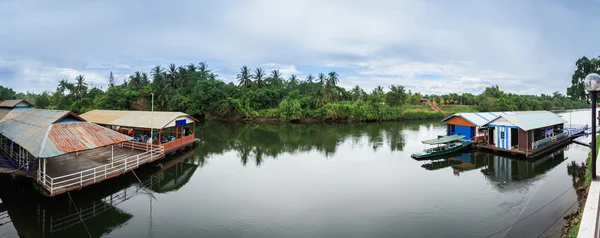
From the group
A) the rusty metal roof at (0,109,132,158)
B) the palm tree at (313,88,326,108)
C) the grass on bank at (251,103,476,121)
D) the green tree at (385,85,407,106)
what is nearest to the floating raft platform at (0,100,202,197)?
the rusty metal roof at (0,109,132,158)

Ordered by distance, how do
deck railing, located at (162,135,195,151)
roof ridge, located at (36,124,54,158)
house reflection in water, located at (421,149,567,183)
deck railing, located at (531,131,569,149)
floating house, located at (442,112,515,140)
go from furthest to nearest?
floating house, located at (442,112,515,140) → deck railing, located at (531,131,569,149) → deck railing, located at (162,135,195,151) → house reflection in water, located at (421,149,567,183) → roof ridge, located at (36,124,54,158)

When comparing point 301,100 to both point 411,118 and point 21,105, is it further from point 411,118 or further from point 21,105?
point 21,105

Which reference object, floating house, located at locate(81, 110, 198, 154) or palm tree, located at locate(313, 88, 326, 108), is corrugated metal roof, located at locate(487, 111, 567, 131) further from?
palm tree, located at locate(313, 88, 326, 108)

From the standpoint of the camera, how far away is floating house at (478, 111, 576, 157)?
64.4 ft

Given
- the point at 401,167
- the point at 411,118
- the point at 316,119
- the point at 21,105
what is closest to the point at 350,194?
the point at 401,167

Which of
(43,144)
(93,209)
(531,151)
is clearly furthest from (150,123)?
(531,151)

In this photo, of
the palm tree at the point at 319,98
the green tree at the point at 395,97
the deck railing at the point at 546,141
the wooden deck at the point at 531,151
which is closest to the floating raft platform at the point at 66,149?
the wooden deck at the point at 531,151

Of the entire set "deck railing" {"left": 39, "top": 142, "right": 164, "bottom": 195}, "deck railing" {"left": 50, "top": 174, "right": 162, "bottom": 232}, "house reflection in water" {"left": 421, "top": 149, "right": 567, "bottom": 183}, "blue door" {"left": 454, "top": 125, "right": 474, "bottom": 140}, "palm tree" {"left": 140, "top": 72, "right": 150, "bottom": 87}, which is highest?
"palm tree" {"left": 140, "top": 72, "right": 150, "bottom": 87}

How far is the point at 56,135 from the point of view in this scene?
1231 centimetres

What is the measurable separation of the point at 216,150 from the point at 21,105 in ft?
65.5

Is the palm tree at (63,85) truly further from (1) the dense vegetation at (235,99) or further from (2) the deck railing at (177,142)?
(2) the deck railing at (177,142)

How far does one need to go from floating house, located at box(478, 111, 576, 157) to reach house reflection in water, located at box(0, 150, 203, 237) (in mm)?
19157

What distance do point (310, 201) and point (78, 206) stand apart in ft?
27.0

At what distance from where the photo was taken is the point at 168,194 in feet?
42.1
